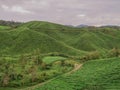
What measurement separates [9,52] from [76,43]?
55645 mm

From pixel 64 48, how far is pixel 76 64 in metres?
63.4

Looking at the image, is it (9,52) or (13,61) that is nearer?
(13,61)

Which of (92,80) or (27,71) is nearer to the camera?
(92,80)

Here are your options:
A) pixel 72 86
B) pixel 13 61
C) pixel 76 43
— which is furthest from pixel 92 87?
pixel 76 43

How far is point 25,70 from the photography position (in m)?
90.1

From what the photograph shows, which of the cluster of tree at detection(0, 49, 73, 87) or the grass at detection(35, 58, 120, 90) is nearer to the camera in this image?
the grass at detection(35, 58, 120, 90)

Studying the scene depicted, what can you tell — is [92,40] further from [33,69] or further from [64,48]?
[33,69]

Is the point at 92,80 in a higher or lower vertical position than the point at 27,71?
higher

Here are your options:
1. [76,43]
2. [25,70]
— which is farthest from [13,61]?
[76,43]

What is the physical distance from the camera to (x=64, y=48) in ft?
524

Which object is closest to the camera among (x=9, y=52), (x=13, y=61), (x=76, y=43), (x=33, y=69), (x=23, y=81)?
(x=23, y=81)

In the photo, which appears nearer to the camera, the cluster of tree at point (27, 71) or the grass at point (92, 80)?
the grass at point (92, 80)

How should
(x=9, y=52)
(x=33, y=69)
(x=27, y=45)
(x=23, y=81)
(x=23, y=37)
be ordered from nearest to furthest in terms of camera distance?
(x=23, y=81), (x=33, y=69), (x=9, y=52), (x=27, y=45), (x=23, y=37)

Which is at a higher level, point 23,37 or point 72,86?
point 23,37
